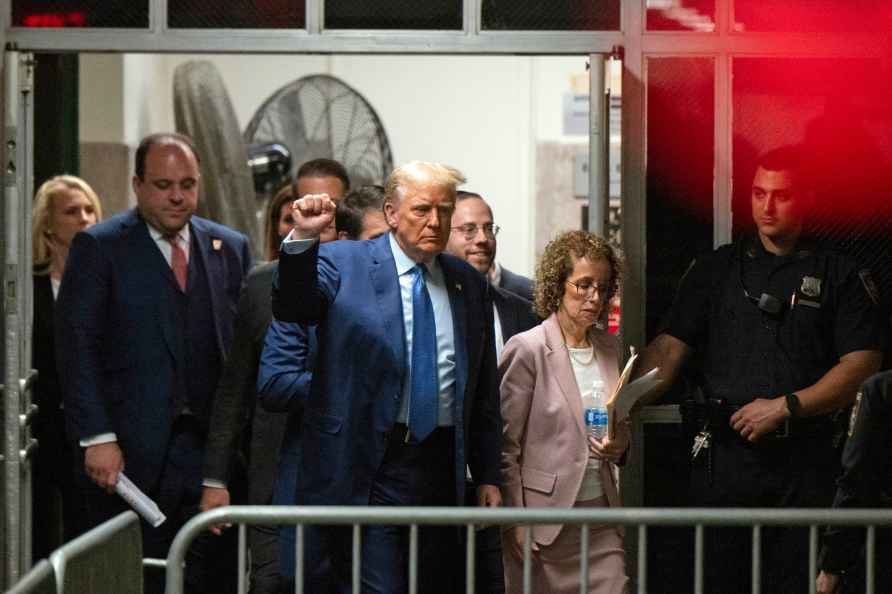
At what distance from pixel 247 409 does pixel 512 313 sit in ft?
3.52

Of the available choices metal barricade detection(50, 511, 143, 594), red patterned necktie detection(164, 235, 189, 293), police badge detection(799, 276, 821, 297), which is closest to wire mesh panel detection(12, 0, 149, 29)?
red patterned necktie detection(164, 235, 189, 293)

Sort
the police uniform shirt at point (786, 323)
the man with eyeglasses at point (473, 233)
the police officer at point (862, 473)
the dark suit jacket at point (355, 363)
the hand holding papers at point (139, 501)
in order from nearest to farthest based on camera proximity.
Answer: the police officer at point (862, 473) < the dark suit jacket at point (355, 363) < the police uniform shirt at point (786, 323) < the hand holding papers at point (139, 501) < the man with eyeglasses at point (473, 233)

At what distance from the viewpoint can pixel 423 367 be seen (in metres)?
5.77

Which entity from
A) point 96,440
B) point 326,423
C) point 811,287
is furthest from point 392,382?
point 96,440

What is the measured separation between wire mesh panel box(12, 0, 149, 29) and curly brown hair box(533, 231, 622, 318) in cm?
184

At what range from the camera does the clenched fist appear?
5.47 m

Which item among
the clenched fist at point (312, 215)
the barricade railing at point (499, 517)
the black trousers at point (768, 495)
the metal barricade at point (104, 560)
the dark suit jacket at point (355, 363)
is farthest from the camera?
the black trousers at point (768, 495)

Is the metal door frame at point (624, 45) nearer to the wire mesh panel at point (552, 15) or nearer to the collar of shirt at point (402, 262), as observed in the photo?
the wire mesh panel at point (552, 15)

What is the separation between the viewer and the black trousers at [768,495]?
6.34m

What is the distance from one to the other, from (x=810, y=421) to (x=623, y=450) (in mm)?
698

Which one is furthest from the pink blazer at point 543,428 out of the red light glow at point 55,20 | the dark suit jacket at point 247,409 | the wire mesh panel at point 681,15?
the red light glow at point 55,20

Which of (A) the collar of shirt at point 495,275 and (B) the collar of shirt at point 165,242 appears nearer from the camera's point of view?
(B) the collar of shirt at point 165,242

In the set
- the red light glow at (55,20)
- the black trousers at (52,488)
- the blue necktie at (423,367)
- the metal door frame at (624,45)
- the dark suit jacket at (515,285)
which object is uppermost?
the red light glow at (55,20)

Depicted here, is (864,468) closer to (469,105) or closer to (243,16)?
(243,16)
